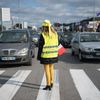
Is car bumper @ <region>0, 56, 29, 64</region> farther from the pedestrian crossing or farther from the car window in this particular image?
the pedestrian crossing

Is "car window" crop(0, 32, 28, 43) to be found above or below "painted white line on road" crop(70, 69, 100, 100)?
above

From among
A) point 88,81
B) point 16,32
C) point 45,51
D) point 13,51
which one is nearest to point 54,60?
point 45,51

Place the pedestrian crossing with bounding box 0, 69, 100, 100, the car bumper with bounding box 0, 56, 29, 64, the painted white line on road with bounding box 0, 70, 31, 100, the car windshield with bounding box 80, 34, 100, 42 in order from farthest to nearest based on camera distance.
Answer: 1. the car windshield with bounding box 80, 34, 100, 42
2. the car bumper with bounding box 0, 56, 29, 64
3. the painted white line on road with bounding box 0, 70, 31, 100
4. the pedestrian crossing with bounding box 0, 69, 100, 100

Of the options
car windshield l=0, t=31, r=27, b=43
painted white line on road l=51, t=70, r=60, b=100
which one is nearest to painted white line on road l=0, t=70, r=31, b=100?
painted white line on road l=51, t=70, r=60, b=100

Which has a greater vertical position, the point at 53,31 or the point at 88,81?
the point at 53,31

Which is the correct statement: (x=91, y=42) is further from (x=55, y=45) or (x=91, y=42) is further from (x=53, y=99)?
(x=53, y=99)

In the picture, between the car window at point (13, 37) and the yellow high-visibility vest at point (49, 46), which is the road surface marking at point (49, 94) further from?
the car window at point (13, 37)

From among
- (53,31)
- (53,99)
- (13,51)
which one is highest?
(53,31)

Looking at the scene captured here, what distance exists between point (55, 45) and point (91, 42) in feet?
26.5

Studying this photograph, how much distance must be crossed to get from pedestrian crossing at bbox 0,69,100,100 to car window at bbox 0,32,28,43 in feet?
11.7

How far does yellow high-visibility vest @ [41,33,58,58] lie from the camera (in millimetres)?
8227

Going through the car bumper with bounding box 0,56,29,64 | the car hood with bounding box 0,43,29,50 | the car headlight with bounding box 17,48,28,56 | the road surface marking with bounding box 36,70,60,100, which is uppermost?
the car hood with bounding box 0,43,29,50

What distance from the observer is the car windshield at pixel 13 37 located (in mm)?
14686

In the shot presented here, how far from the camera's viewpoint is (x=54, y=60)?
8.35 metres
